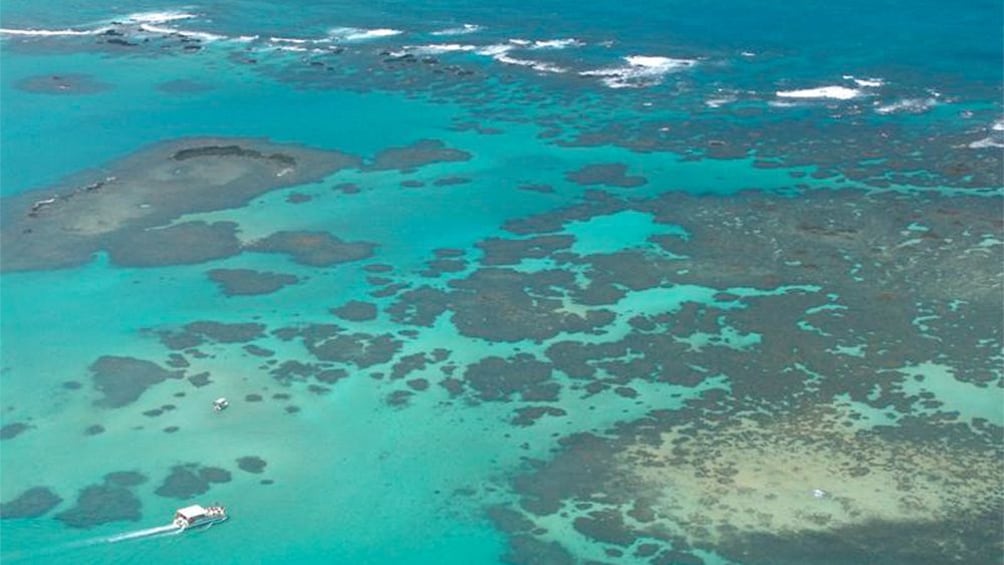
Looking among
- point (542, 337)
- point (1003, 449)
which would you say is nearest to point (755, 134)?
point (542, 337)

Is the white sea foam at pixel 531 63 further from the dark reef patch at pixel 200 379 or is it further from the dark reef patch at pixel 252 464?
the dark reef patch at pixel 252 464

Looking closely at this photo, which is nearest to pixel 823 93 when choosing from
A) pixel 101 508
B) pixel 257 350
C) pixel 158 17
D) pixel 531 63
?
pixel 531 63

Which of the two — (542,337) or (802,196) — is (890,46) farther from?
(542,337)

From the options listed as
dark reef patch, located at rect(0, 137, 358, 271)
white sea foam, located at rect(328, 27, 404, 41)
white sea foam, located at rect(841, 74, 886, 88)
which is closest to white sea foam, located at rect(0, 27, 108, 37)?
white sea foam, located at rect(328, 27, 404, 41)

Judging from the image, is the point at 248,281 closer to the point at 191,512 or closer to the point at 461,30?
the point at 191,512

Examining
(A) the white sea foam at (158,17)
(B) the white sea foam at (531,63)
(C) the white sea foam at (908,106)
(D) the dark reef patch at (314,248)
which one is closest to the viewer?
(D) the dark reef patch at (314,248)

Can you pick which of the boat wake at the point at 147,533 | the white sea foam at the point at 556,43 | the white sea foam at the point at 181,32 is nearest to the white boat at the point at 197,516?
the boat wake at the point at 147,533

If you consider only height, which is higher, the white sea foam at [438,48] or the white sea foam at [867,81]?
the white sea foam at [438,48]
